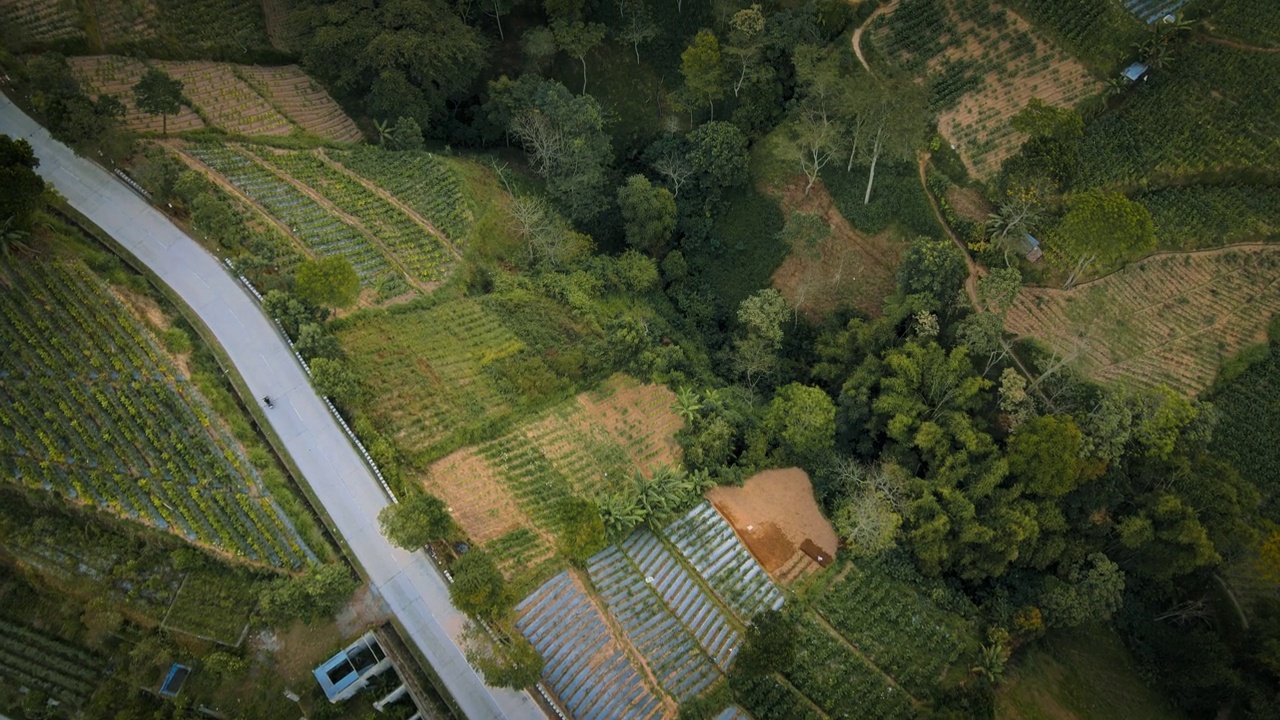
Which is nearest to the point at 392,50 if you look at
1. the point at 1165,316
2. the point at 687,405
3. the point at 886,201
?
the point at 687,405

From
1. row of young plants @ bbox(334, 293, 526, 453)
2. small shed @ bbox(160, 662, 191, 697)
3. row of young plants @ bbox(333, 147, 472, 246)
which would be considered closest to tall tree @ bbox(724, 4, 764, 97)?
row of young plants @ bbox(333, 147, 472, 246)

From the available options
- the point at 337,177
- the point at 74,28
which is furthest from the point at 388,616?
the point at 74,28

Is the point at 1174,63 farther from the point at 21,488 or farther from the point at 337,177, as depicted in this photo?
the point at 21,488

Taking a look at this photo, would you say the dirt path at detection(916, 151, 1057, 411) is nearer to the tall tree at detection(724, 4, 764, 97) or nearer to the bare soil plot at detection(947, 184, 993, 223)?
the bare soil plot at detection(947, 184, 993, 223)

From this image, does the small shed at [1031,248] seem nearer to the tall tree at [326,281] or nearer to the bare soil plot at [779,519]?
the bare soil plot at [779,519]

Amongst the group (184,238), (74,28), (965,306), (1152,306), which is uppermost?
(74,28)

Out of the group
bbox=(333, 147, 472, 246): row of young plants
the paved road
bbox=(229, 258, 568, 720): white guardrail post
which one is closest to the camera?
bbox=(229, 258, 568, 720): white guardrail post

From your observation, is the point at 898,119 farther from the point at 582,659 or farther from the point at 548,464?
the point at 582,659
